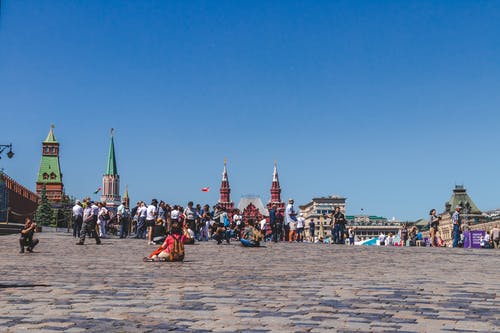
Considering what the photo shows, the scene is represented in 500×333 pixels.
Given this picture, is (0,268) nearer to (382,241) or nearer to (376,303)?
(376,303)

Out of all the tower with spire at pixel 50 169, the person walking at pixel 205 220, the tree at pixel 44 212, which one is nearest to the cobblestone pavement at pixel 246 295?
the person walking at pixel 205 220

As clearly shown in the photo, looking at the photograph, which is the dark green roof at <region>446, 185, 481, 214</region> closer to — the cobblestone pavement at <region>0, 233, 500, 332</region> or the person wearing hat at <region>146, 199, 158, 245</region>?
the person wearing hat at <region>146, 199, 158, 245</region>

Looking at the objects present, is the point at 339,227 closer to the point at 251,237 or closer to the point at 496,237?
the point at 251,237

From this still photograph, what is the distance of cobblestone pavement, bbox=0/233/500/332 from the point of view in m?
7.90

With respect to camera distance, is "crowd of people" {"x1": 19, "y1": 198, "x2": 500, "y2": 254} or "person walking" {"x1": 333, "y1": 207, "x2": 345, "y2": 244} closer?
"crowd of people" {"x1": 19, "y1": 198, "x2": 500, "y2": 254}

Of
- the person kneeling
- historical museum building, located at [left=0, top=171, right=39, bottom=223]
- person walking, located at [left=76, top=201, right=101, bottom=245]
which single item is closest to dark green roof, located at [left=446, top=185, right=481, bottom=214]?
historical museum building, located at [left=0, top=171, right=39, bottom=223]

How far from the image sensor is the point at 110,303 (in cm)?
962

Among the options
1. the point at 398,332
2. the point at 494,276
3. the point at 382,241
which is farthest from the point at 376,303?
the point at 382,241

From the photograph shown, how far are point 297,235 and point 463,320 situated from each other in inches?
1014

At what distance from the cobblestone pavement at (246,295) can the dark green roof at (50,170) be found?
6624 inches

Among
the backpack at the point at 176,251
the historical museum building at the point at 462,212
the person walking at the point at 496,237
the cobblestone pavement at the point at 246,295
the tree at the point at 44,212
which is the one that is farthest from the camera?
the historical museum building at the point at 462,212

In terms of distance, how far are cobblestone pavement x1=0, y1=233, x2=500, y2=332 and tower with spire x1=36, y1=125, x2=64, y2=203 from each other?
163m

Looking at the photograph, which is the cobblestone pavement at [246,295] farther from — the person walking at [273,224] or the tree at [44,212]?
the tree at [44,212]

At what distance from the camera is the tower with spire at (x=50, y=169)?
17800cm
